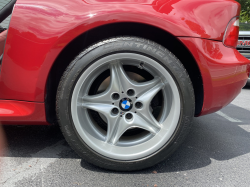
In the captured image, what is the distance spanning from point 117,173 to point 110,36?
3.11 feet

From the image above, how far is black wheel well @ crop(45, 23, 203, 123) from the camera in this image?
1.42m

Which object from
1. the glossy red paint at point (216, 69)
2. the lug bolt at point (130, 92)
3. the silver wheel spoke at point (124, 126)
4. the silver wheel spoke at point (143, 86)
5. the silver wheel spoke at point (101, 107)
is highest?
the glossy red paint at point (216, 69)

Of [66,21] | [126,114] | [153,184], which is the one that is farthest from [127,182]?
[66,21]

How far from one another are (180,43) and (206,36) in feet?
0.54

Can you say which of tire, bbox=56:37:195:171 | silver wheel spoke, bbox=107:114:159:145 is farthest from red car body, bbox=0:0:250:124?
silver wheel spoke, bbox=107:114:159:145

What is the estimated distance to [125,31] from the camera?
1452mm

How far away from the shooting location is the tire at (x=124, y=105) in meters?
1.32

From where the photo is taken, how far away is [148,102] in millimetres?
1423

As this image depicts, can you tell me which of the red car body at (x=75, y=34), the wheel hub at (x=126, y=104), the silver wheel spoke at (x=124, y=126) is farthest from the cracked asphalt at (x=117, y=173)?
the wheel hub at (x=126, y=104)

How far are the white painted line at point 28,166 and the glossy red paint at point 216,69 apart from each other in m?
1.17

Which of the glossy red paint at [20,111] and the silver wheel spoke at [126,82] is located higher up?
the silver wheel spoke at [126,82]

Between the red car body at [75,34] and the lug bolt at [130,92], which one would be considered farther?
the lug bolt at [130,92]

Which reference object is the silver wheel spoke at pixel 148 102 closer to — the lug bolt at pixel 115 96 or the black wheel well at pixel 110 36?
the lug bolt at pixel 115 96

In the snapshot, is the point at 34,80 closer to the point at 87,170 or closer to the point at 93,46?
the point at 93,46
